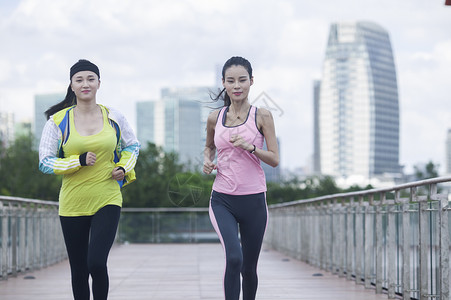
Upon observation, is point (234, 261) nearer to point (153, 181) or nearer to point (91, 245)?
point (91, 245)

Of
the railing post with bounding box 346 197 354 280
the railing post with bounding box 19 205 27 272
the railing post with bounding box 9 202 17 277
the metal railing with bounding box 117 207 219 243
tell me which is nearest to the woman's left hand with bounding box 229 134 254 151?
the railing post with bounding box 346 197 354 280

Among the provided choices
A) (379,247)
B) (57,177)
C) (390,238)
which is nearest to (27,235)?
(379,247)

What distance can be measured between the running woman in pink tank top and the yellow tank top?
1.95 ft

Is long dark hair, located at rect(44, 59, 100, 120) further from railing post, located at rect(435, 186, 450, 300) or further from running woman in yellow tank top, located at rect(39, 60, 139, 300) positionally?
railing post, located at rect(435, 186, 450, 300)

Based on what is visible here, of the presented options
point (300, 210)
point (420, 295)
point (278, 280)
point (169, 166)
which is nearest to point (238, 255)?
point (420, 295)

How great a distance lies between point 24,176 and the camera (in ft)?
195

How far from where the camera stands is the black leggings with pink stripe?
5.11 m

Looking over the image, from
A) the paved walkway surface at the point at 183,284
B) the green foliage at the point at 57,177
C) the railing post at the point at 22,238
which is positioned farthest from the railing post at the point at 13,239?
the green foliage at the point at 57,177

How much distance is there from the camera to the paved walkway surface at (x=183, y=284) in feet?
28.1

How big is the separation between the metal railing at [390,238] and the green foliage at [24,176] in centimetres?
4499

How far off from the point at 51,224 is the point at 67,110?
9101 millimetres

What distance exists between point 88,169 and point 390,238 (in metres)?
4.03

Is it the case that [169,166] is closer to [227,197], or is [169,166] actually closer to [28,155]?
[28,155]

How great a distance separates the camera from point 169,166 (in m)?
58.0
